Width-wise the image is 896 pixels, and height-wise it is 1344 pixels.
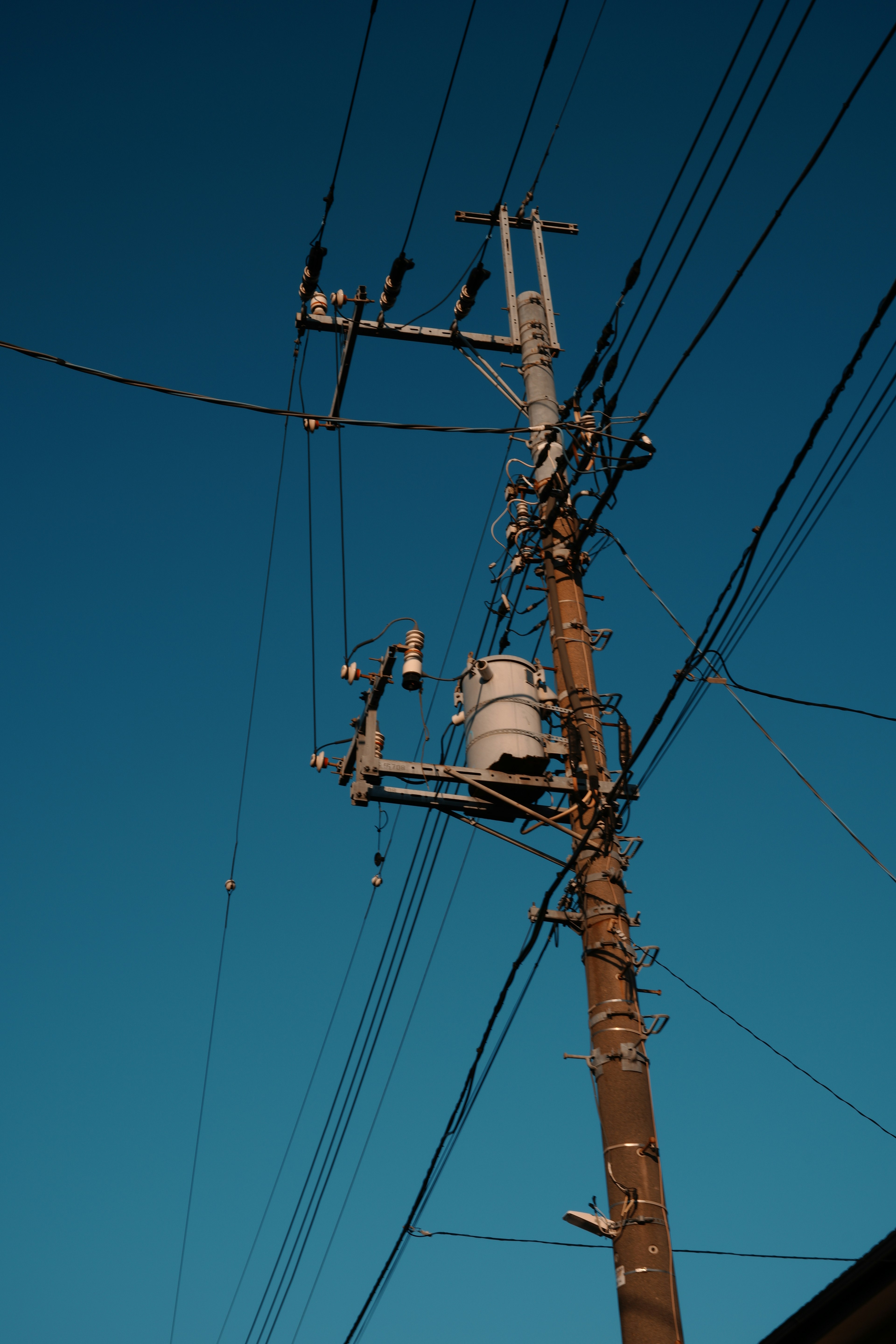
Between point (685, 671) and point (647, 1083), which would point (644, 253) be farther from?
point (647, 1083)

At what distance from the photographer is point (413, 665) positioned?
10969 mm

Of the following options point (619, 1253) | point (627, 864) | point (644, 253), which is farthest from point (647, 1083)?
point (644, 253)

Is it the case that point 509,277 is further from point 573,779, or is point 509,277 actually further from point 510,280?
point 573,779

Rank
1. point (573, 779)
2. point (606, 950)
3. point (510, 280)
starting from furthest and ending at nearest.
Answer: point (510, 280)
point (573, 779)
point (606, 950)

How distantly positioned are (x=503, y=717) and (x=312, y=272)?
15.6ft

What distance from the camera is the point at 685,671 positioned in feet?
27.3

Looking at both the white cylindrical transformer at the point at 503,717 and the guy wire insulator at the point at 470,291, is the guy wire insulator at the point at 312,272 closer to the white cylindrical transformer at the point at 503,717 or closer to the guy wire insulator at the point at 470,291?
the guy wire insulator at the point at 470,291

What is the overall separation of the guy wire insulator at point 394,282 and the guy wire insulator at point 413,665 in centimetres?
345

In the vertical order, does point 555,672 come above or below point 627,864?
above

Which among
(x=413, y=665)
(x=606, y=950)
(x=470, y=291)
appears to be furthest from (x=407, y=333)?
(x=606, y=950)

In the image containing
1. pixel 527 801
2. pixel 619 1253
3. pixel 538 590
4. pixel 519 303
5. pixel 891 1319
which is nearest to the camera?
pixel 891 1319

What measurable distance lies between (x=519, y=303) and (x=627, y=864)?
6.88m

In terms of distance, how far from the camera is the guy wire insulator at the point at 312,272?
987cm

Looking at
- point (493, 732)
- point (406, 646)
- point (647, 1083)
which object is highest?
point (406, 646)
